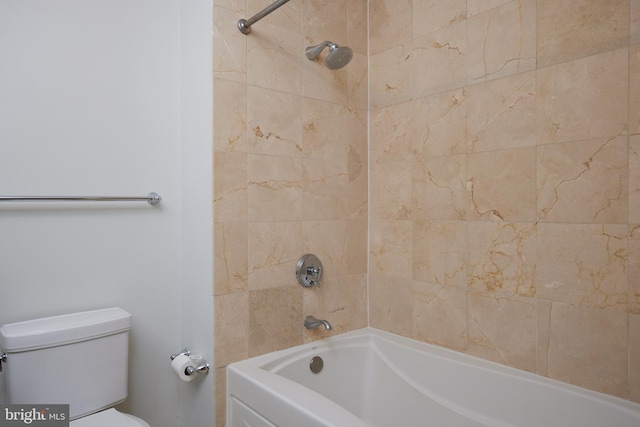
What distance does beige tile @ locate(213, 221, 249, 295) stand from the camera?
63.0 inches

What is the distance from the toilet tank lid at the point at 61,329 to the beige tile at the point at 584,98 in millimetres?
1730

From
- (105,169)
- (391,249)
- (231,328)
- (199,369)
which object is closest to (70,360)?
(199,369)

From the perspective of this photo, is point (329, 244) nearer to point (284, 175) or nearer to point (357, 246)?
point (357, 246)

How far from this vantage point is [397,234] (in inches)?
78.6

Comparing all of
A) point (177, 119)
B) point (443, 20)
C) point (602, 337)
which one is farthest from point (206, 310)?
point (443, 20)

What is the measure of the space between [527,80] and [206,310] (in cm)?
153

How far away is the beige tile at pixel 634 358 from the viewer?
1.28 meters

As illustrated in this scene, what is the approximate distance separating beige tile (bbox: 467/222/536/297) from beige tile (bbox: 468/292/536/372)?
1.6 inches

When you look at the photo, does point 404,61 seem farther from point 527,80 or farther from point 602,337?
point 602,337

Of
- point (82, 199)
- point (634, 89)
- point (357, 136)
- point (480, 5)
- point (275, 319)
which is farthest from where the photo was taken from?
point (357, 136)

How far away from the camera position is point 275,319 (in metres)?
1.76

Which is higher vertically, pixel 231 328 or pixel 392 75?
pixel 392 75

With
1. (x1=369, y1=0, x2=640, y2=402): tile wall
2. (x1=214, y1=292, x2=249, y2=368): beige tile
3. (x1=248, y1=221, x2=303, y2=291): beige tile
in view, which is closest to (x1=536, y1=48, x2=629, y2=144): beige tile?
(x1=369, y1=0, x2=640, y2=402): tile wall

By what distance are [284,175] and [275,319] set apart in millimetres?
629
